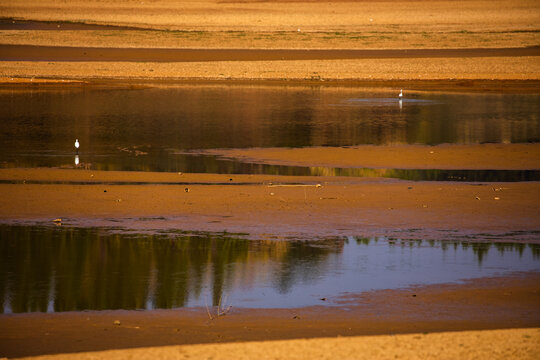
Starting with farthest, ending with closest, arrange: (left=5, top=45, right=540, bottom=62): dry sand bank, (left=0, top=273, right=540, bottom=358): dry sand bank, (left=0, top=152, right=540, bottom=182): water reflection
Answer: (left=5, top=45, right=540, bottom=62): dry sand bank, (left=0, top=152, right=540, bottom=182): water reflection, (left=0, top=273, right=540, bottom=358): dry sand bank

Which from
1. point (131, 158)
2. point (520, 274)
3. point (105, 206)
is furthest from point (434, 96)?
point (520, 274)

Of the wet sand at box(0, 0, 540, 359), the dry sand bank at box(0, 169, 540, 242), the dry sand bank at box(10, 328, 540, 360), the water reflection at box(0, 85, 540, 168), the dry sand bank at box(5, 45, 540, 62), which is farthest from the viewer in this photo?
the dry sand bank at box(5, 45, 540, 62)

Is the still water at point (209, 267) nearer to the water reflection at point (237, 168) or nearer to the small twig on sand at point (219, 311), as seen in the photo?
the small twig on sand at point (219, 311)

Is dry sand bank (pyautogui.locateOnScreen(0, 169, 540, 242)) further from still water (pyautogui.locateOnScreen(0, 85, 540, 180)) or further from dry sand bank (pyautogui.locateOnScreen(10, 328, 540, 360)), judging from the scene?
dry sand bank (pyautogui.locateOnScreen(10, 328, 540, 360))

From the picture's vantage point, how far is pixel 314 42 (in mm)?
49219

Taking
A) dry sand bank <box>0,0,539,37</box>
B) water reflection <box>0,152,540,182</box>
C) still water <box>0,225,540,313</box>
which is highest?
dry sand bank <box>0,0,539,37</box>

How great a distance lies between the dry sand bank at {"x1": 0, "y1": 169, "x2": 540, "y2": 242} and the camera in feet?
43.0

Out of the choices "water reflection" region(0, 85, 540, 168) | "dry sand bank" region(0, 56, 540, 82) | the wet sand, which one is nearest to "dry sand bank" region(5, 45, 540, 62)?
"dry sand bank" region(0, 56, 540, 82)

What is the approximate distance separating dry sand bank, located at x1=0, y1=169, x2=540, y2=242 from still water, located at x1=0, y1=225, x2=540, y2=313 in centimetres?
58

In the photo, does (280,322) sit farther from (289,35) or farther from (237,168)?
(289,35)

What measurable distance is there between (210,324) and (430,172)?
32.8 ft

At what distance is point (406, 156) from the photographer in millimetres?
19859

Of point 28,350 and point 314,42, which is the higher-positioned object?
point 314,42

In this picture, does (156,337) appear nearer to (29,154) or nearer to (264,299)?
(264,299)
